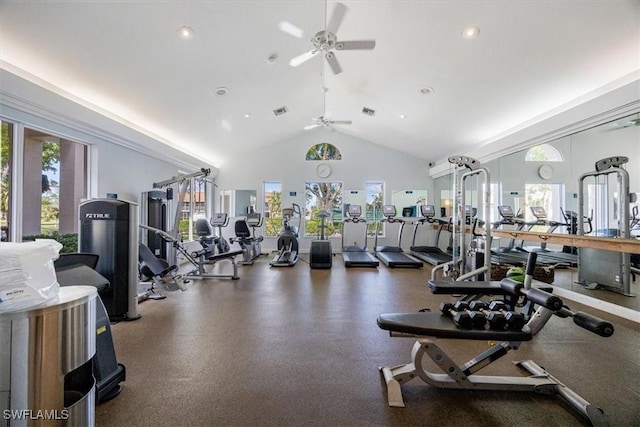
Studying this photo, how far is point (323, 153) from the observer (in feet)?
30.4

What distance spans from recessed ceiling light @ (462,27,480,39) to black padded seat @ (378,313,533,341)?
11.8 feet

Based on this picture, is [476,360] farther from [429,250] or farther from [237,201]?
[237,201]

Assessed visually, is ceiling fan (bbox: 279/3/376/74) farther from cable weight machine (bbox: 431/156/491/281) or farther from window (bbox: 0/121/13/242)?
window (bbox: 0/121/13/242)

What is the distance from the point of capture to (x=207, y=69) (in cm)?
432

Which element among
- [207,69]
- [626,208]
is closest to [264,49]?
[207,69]

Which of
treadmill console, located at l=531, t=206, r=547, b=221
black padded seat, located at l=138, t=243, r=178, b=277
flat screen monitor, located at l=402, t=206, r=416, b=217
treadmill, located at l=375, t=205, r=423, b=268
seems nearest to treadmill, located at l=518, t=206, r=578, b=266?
treadmill console, located at l=531, t=206, r=547, b=221

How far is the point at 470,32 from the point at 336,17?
1735mm

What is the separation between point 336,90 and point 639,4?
14.7 ft

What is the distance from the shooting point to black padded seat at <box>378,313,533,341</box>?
175 cm

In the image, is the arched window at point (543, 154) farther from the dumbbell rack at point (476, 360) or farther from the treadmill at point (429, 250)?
the dumbbell rack at point (476, 360)

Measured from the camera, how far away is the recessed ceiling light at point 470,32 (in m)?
3.62

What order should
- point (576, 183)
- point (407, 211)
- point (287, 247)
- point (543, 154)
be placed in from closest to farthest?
1. point (576, 183)
2. point (543, 154)
3. point (287, 247)
4. point (407, 211)

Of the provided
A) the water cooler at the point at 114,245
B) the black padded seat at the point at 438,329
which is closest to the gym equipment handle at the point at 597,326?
the black padded seat at the point at 438,329

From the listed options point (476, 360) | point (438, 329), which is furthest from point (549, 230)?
point (438, 329)
